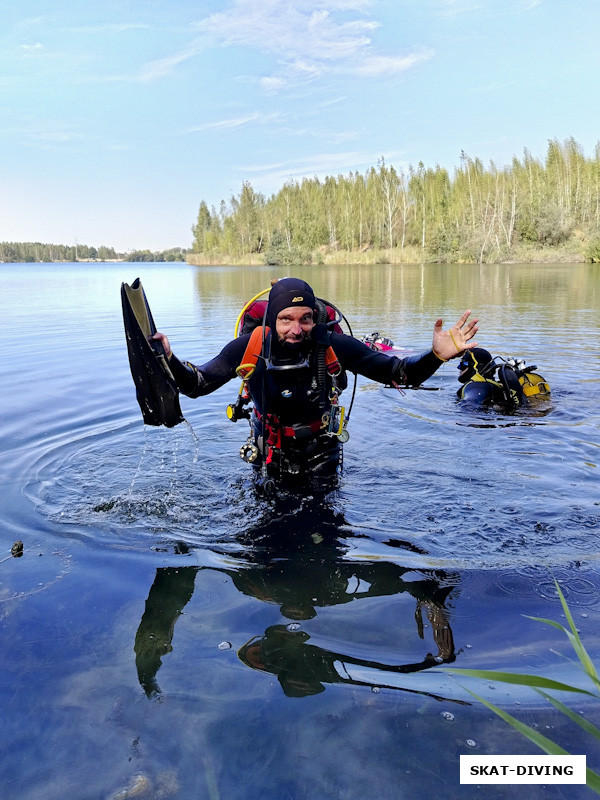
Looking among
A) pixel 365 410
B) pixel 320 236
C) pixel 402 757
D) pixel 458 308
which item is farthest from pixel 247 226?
pixel 402 757

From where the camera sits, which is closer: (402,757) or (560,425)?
(402,757)

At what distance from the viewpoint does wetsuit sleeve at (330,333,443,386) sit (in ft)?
14.3

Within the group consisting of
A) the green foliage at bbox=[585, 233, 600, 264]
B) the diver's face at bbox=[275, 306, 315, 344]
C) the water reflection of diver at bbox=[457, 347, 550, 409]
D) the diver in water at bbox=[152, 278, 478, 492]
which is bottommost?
the water reflection of diver at bbox=[457, 347, 550, 409]

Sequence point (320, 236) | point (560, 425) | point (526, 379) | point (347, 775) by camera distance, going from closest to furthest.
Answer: point (347, 775) → point (560, 425) → point (526, 379) → point (320, 236)

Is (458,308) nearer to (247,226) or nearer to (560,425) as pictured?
(560,425)

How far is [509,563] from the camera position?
3.52m

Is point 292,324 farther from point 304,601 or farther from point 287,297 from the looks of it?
point 304,601

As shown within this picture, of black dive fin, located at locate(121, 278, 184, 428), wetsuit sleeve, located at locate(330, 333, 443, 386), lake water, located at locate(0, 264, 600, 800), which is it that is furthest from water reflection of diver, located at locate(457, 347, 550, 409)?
black dive fin, located at locate(121, 278, 184, 428)

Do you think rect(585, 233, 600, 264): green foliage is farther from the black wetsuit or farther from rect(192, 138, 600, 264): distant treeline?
the black wetsuit

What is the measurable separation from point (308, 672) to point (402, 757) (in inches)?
22.7

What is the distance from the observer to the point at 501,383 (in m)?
7.50

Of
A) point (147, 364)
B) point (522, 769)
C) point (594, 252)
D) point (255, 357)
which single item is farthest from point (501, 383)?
point (594, 252)

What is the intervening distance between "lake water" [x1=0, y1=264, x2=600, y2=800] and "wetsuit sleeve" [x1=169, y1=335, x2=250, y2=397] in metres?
0.95

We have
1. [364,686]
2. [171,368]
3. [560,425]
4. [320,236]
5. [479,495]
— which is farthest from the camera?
[320,236]
